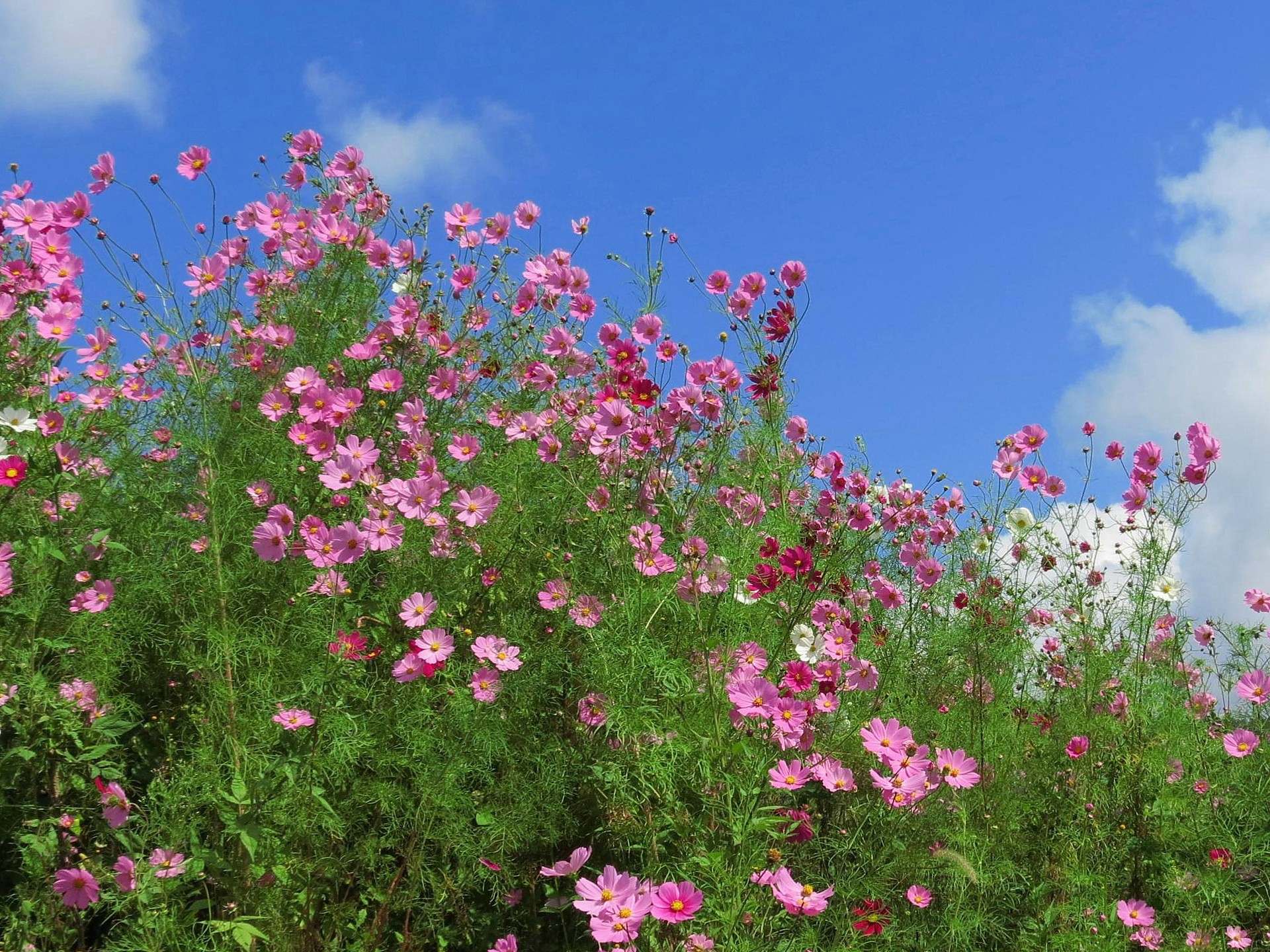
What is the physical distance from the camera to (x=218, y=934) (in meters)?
2.08

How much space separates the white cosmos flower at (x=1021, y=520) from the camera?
368cm

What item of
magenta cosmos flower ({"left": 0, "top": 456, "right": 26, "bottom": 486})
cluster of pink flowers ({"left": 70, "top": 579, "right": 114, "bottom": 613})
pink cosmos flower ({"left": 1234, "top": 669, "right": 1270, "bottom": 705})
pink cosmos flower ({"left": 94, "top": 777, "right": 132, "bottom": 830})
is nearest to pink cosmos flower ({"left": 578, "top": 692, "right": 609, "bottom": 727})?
pink cosmos flower ({"left": 94, "top": 777, "right": 132, "bottom": 830})

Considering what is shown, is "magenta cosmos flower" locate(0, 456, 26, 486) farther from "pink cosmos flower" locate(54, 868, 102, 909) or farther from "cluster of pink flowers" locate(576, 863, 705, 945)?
"cluster of pink flowers" locate(576, 863, 705, 945)

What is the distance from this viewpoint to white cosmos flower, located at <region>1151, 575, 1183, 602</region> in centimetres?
346

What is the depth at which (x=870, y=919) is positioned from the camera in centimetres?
218

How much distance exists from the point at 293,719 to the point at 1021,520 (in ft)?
8.43

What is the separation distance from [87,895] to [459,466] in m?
1.39

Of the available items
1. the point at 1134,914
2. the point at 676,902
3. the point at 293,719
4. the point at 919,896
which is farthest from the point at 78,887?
the point at 1134,914

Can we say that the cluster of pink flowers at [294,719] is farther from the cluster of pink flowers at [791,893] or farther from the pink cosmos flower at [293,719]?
the cluster of pink flowers at [791,893]

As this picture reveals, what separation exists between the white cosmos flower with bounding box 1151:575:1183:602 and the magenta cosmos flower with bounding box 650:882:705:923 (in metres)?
2.27

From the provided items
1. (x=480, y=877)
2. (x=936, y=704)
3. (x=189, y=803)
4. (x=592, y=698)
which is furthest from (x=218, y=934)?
(x=936, y=704)

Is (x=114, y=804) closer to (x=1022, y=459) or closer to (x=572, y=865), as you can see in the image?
(x=572, y=865)

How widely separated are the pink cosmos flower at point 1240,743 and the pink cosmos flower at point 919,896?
4.07 ft

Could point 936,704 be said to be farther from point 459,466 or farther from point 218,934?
point 218,934
